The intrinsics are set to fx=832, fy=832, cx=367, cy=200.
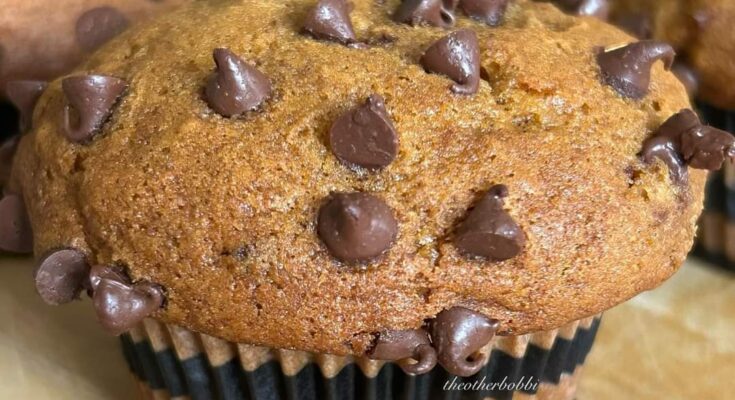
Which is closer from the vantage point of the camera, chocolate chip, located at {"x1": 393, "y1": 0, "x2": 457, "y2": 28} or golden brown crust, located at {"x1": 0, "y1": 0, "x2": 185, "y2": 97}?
chocolate chip, located at {"x1": 393, "y1": 0, "x2": 457, "y2": 28}

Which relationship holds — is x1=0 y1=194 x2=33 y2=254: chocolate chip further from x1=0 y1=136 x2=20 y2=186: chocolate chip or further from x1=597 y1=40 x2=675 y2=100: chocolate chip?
x1=597 y1=40 x2=675 y2=100: chocolate chip

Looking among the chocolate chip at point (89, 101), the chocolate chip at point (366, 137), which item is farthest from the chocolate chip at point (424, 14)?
the chocolate chip at point (89, 101)

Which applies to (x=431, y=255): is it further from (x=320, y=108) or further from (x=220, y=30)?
(x=220, y=30)

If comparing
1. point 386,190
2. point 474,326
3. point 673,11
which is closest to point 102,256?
point 386,190

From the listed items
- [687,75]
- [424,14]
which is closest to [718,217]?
[687,75]

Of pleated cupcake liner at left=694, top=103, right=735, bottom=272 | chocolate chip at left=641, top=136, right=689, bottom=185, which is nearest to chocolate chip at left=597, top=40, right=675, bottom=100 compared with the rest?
chocolate chip at left=641, top=136, right=689, bottom=185

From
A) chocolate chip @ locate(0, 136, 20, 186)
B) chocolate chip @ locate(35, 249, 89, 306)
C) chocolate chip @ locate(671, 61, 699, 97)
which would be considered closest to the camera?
chocolate chip @ locate(35, 249, 89, 306)

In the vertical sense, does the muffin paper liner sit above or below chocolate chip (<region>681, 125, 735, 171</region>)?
below
